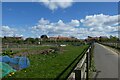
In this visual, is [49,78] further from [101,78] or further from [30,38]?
[30,38]

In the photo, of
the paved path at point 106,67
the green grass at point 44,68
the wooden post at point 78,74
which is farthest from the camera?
the green grass at point 44,68

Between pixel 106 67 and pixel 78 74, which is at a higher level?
pixel 78 74

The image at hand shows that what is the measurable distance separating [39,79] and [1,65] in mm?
2176

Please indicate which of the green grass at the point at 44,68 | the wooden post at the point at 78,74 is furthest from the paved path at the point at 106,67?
the wooden post at the point at 78,74

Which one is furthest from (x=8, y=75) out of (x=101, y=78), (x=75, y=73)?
(x=75, y=73)

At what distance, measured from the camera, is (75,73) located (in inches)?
196

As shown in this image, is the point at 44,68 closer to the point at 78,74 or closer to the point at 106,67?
the point at 106,67

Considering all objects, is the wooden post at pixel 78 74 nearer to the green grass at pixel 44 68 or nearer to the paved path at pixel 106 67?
the paved path at pixel 106 67

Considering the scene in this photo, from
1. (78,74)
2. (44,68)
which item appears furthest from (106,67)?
(78,74)

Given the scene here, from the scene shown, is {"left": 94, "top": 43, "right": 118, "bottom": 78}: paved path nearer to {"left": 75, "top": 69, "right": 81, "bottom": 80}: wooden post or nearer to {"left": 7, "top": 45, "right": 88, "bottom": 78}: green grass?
{"left": 7, "top": 45, "right": 88, "bottom": 78}: green grass

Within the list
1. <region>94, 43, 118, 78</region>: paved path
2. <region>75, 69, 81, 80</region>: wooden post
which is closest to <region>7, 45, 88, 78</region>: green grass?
<region>94, 43, 118, 78</region>: paved path

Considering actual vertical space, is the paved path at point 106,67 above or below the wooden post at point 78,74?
below

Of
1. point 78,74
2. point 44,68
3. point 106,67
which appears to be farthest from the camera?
point 44,68

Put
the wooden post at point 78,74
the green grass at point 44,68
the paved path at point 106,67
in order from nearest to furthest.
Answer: the wooden post at point 78,74, the paved path at point 106,67, the green grass at point 44,68
